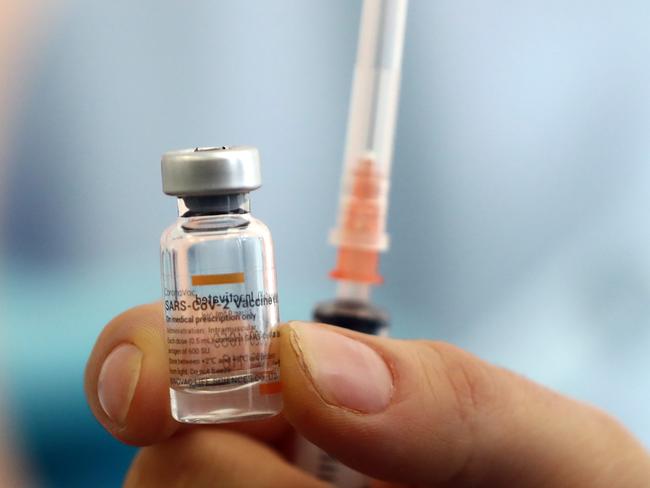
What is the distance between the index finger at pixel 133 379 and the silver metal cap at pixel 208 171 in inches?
12.4

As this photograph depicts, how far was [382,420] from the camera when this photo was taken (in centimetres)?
90

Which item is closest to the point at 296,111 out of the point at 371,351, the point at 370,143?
the point at 370,143

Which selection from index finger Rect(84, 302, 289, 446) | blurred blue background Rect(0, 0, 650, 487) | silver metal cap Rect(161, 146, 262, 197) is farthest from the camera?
blurred blue background Rect(0, 0, 650, 487)

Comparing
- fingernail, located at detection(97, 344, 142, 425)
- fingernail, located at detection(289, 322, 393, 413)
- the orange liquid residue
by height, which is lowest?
fingernail, located at detection(97, 344, 142, 425)

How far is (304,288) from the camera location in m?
1.84

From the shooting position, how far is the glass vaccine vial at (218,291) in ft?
2.63

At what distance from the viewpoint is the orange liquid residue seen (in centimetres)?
107

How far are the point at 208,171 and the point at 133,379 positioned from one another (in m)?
0.36

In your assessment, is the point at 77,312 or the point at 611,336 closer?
the point at 77,312

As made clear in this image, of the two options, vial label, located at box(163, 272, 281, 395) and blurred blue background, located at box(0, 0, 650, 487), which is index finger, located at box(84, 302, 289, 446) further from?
blurred blue background, located at box(0, 0, 650, 487)

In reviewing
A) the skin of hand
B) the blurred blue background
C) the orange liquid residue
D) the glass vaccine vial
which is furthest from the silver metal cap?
the blurred blue background

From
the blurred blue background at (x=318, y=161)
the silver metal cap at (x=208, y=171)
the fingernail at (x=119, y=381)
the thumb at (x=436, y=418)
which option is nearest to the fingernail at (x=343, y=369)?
the thumb at (x=436, y=418)

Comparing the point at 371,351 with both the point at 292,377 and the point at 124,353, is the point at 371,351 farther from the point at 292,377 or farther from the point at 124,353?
the point at 124,353

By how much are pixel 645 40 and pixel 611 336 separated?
64 cm
